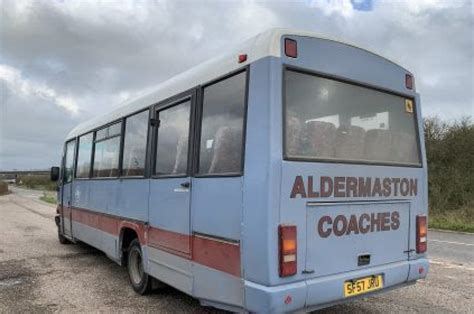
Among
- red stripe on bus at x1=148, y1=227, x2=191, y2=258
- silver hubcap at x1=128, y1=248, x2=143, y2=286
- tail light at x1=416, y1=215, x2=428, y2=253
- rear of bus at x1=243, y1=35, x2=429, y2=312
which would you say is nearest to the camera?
rear of bus at x1=243, y1=35, x2=429, y2=312

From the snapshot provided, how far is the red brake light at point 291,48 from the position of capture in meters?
4.70

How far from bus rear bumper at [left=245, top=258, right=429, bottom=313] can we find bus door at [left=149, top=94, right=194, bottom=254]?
130 centimetres

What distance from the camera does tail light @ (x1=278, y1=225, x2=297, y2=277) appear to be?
439cm

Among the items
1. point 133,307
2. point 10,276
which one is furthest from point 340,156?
point 10,276

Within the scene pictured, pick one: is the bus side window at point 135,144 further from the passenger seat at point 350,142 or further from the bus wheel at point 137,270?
the passenger seat at point 350,142

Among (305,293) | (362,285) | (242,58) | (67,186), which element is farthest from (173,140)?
(67,186)

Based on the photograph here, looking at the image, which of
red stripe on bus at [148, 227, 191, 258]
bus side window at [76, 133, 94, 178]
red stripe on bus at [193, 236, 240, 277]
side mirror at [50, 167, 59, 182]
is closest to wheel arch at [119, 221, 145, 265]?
red stripe on bus at [148, 227, 191, 258]

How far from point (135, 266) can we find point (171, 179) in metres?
2.11

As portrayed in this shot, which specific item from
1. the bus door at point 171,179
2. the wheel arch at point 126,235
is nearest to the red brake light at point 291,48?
the bus door at point 171,179

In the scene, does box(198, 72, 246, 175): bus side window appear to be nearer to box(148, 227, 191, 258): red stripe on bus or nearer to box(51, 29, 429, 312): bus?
box(51, 29, 429, 312): bus

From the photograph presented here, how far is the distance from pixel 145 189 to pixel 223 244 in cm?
224

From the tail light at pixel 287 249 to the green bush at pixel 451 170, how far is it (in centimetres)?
1761

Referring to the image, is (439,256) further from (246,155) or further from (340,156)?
(246,155)

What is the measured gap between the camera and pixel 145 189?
6.74 meters
